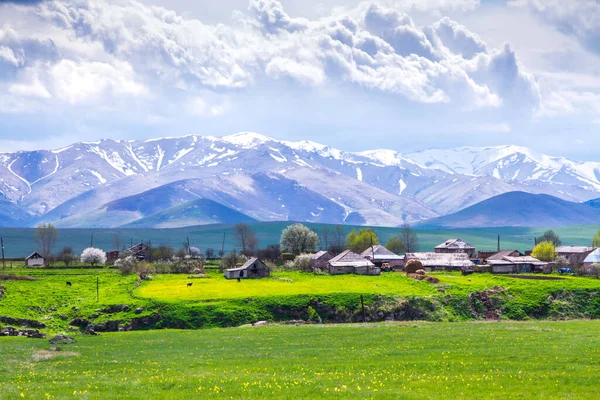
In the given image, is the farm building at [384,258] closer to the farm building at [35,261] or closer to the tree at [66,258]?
the tree at [66,258]

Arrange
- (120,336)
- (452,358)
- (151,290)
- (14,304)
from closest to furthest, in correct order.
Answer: (452,358) < (120,336) < (14,304) < (151,290)

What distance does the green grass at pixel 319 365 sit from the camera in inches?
1407

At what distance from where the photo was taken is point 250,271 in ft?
442

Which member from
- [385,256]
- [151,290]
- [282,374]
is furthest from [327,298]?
[385,256]

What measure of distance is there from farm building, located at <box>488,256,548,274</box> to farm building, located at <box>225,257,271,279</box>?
49.3 metres

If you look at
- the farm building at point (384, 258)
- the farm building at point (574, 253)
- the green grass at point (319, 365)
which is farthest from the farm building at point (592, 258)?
the green grass at point (319, 365)

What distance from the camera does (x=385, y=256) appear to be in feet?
563

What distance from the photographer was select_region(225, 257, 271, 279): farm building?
133875 mm

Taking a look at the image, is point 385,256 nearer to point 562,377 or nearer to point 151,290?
point 151,290

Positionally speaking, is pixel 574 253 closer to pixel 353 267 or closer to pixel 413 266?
pixel 413 266

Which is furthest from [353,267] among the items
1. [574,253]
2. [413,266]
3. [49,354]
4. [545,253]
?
[49,354]

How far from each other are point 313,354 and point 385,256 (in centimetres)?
12201

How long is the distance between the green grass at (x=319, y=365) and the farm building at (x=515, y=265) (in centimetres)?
8074

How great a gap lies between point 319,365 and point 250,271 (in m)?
89.9
